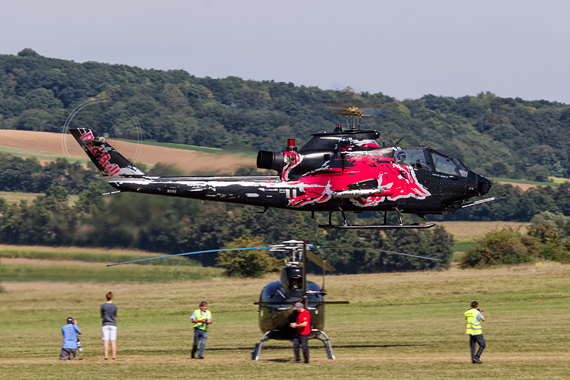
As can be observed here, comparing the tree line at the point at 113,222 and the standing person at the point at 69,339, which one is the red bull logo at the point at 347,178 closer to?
the standing person at the point at 69,339

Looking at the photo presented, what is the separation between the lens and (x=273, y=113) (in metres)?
111

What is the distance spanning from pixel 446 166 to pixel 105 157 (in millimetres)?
8982

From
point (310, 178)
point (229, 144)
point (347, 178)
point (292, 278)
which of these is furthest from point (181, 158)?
point (292, 278)

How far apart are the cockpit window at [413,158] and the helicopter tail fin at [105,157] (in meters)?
6.68

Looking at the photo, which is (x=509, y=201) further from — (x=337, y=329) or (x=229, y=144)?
(x=229, y=144)

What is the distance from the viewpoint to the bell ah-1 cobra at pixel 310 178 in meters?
19.3

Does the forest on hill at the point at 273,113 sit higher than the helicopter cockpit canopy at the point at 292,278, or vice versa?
the forest on hill at the point at 273,113

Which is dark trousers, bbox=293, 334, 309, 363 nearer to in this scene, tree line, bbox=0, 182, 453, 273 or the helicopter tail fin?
the helicopter tail fin

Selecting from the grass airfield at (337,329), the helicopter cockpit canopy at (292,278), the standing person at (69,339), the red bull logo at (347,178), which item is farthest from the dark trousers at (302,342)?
the standing person at (69,339)

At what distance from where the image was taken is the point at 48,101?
94.6 meters

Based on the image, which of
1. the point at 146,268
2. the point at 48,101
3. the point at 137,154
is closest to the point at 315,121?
the point at 48,101

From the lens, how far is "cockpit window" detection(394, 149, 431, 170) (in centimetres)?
1984

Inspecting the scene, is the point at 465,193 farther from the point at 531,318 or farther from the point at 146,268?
the point at 146,268

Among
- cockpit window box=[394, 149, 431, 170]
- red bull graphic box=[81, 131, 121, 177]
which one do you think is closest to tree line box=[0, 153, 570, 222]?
red bull graphic box=[81, 131, 121, 177]
